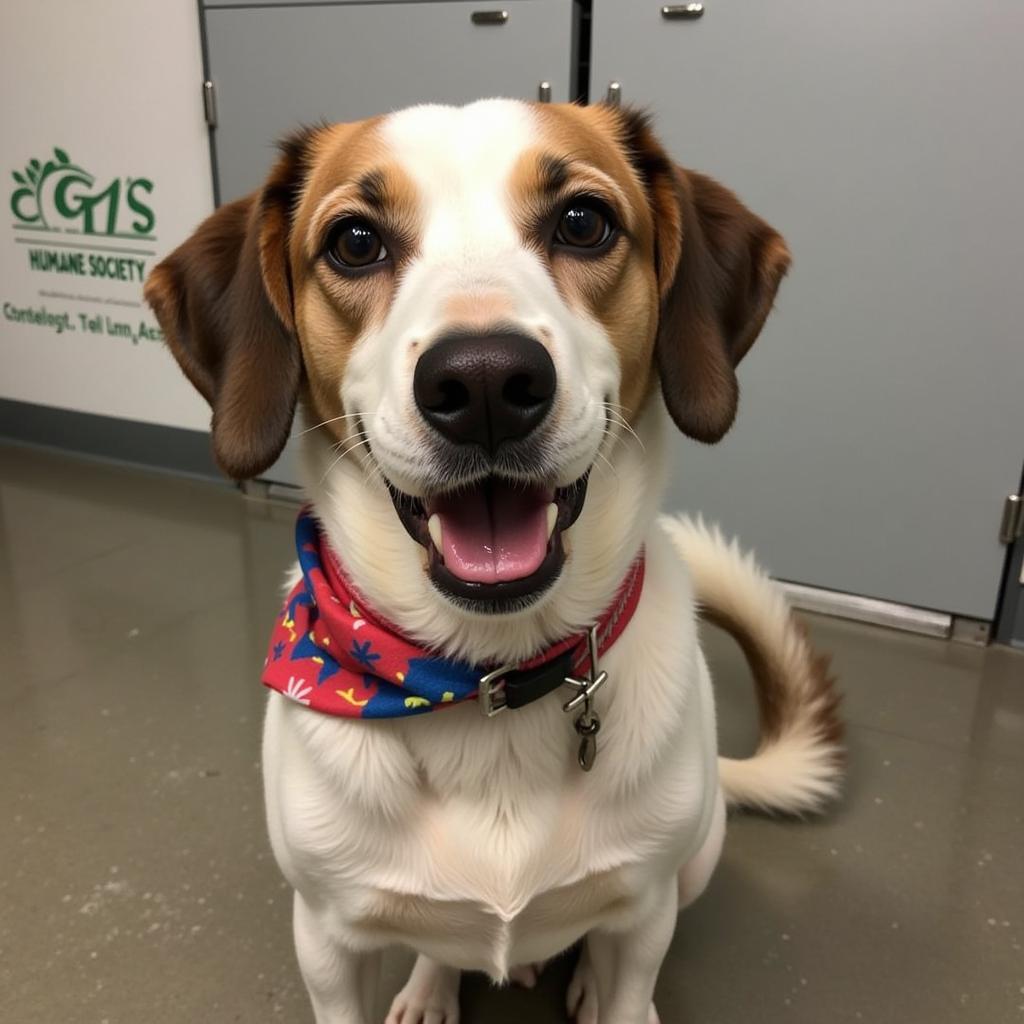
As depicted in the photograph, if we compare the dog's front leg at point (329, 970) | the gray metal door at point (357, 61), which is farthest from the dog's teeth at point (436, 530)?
the gray metal door at point (357, 61)

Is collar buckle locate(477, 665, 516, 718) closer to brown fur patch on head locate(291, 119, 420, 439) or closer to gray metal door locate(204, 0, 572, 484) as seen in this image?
brown fur patch on head locate(291, 119, 420, 439)

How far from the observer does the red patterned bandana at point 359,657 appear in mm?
827

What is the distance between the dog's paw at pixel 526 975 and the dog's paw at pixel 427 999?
0.09 m

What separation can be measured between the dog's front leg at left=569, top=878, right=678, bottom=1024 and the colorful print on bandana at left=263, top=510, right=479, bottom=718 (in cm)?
32

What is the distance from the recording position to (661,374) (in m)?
0.90

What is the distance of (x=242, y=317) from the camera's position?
88cm

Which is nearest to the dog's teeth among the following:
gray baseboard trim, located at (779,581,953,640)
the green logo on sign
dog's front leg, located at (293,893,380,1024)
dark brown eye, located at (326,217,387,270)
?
dark brown eye, located at (326,217,387,270)

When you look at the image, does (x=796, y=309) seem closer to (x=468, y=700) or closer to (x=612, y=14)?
(x=612, y=14)

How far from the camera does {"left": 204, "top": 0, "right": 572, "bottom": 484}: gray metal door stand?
204 centimetres

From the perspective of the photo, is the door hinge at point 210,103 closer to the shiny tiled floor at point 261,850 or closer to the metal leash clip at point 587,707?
the shiny tiled floor at point 261,850

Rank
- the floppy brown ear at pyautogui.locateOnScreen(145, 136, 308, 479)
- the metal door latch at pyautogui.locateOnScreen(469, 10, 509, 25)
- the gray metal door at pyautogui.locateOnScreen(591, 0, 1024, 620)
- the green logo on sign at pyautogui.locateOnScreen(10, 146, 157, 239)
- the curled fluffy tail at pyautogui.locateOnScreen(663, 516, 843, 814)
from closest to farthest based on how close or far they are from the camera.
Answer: the floppy brown ear at pyautogui.locateOnScreen(145, 136, 308, 479)
the curled fluffy tail at pyautogui.locateOnScreen(663, 516, 843, 814)
the gray metal door at pyautogui.locateOnScreen(591, 0, 1024, 620)
the metal door latch at pyautogui.locateOnScreen(469, 10, 509, 25)
the green logo on sign at pyautogui.locateOnScreen(10, 146, 157, 239)

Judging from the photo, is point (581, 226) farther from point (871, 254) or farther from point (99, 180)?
point (99, 180)

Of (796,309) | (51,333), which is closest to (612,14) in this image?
(796,309)

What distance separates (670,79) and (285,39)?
987mm
